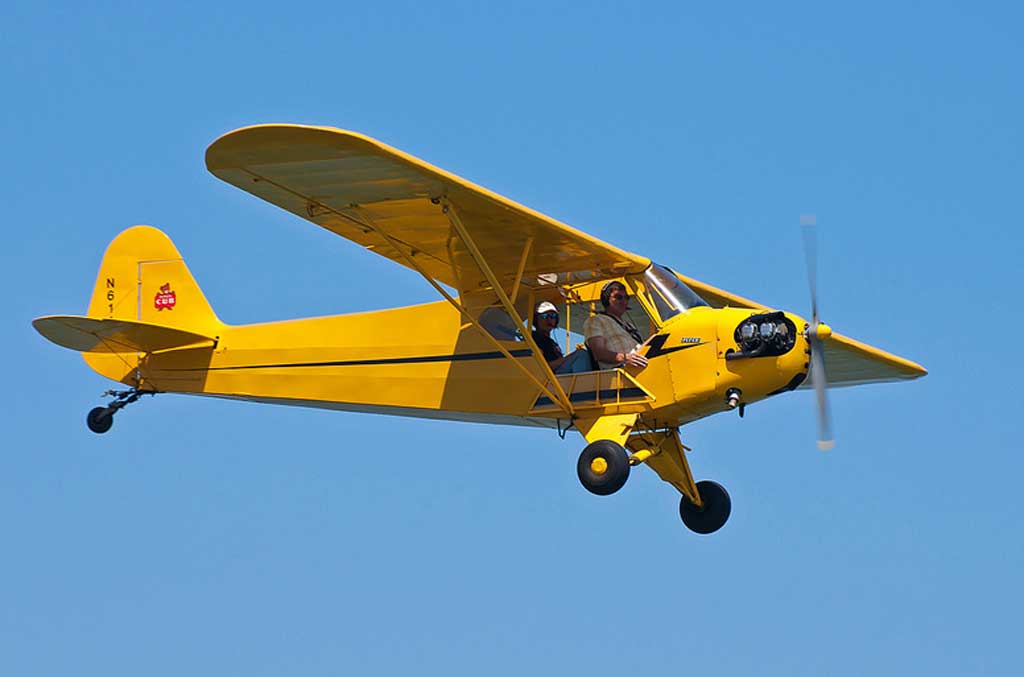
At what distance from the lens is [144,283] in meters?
19.6

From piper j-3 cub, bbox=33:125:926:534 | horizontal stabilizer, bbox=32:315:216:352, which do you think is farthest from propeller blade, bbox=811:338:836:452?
horizontal stabilizer, bbox=32:315:216:352

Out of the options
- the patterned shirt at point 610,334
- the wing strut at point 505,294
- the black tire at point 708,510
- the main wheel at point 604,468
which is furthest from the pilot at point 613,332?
the black tire at point 708,510

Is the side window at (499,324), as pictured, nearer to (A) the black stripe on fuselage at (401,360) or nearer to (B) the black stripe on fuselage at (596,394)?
(A) the black stripe on fuselage at (401,360)

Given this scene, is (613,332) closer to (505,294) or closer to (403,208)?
(505,294)

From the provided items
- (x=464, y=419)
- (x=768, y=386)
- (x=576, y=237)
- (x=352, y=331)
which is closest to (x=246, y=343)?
(x=352, y=331)

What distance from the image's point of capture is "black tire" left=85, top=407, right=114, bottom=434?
18.6m

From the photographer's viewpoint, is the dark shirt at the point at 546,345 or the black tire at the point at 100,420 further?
the black tire at the point at 100,420

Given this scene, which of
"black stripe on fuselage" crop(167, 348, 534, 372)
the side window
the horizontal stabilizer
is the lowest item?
"black stripe on fuselage" crop(167, 348, 534, 372)

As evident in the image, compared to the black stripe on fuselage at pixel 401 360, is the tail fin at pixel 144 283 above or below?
above

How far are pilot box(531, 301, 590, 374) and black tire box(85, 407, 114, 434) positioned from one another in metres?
5.09

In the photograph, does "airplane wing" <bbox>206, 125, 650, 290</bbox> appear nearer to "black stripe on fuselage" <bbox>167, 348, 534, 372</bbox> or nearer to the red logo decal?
"black stripe on fuselage" <bbox>167, 348, 534, 372</bbox>

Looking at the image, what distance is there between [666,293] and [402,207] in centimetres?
253

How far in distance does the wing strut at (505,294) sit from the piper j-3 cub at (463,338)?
0.02 meters

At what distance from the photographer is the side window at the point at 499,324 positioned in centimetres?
1636
